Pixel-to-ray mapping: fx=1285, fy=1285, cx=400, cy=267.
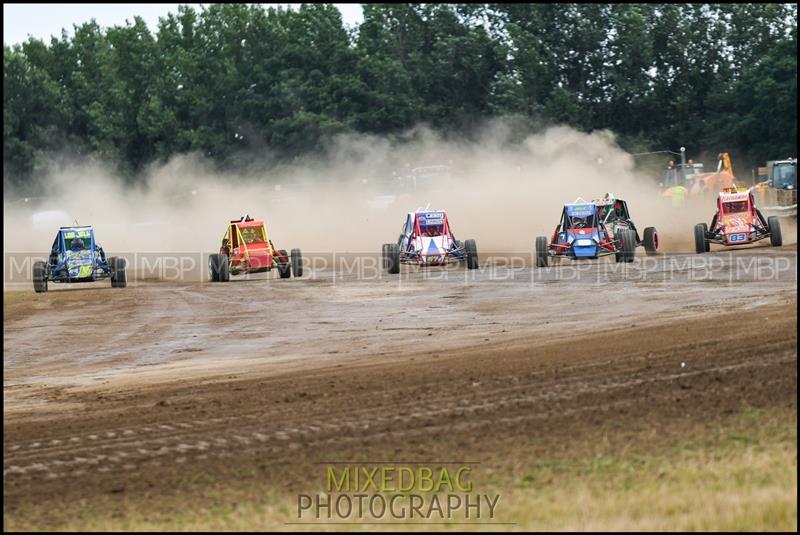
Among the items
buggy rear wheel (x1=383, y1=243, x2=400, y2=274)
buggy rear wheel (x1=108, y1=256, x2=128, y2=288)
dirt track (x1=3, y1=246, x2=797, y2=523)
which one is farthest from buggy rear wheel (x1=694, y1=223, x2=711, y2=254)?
buggy rear wheel (x1=108, y1=256, x2=128, y2=288)

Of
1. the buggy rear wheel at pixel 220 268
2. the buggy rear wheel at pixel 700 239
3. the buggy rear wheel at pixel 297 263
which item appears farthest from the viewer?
the buggy rear wheel at pixel 297 263

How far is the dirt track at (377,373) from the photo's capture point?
31.3 feet

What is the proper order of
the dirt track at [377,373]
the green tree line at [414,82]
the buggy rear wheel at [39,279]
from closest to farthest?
the dirt track at [377,373] < the buggy rear wheel at [39,279] < the green tree line at [414,82]

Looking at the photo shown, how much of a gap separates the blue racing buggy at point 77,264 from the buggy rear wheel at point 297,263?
12.4 ft

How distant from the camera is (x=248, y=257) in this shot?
28844 millimetres

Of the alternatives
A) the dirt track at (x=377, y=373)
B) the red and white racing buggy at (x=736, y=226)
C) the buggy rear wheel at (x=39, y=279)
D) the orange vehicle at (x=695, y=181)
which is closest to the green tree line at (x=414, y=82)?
the orange vehicle at (x=695, y=181)

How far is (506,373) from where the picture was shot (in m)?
12.2

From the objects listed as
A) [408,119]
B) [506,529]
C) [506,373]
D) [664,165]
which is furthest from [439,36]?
[506,529]

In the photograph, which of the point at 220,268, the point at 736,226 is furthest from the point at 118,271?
the point at 736,226

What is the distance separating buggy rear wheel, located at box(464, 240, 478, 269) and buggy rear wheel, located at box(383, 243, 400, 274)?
59.6 inches

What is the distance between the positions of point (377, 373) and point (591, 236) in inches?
606

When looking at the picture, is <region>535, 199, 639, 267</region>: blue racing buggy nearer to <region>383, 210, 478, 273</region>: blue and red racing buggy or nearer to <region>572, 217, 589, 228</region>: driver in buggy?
<region>572, 217, 589, 228</region>: driver in buggy

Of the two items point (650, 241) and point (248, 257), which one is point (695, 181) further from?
point (248, 257)

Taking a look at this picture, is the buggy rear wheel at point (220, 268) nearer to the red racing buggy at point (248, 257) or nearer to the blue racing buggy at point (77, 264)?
the red racing buggy at point (248, 257)
